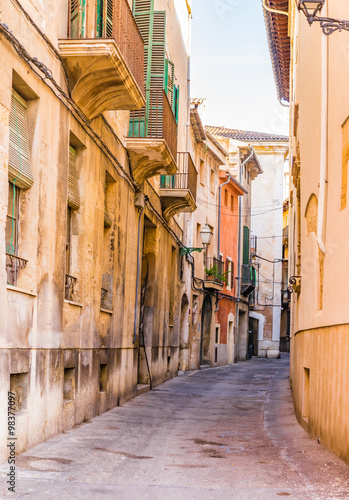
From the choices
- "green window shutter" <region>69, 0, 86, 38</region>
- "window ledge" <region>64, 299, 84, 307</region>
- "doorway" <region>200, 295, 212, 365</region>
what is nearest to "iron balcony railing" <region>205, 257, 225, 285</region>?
"doorway" <region>200, 295, 212, 365</region>

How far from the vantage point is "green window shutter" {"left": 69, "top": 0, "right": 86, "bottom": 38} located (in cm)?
1030

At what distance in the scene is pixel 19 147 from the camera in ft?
28.9

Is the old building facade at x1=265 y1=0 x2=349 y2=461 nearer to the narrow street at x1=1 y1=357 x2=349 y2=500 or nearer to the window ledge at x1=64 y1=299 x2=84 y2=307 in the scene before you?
the narrow street at x1=1 y1=357 x2=349 y2=500

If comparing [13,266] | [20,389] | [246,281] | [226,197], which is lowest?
[20,389]

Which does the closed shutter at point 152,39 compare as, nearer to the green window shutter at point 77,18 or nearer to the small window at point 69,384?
the green window shutter at point 77,18

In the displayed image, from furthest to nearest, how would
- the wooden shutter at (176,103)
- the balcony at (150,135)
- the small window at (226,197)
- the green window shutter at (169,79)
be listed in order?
the small window at (226,197) < the wooden shutter at (176,103) < the green window shutter at (169,79) < the balcony at (150,135)

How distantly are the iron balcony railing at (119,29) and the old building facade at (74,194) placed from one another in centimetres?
3

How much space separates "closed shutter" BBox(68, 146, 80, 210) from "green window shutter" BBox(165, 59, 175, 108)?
6901 mm

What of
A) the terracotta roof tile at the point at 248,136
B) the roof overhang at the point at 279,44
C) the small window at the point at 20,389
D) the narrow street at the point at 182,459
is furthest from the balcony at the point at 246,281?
the small window at the point at 20,389

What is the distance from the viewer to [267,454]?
9180 mm

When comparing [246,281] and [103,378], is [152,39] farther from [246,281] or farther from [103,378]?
[246,281]

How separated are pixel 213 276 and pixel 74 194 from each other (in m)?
21.3

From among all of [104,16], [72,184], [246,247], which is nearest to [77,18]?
[104,16]

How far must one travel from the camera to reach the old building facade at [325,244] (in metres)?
8.85
